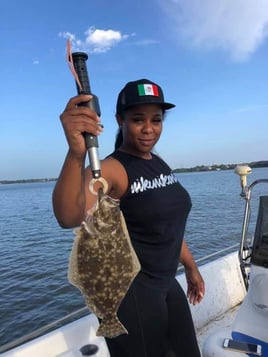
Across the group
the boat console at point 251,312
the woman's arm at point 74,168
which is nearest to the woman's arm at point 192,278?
the boat console at point 251,312

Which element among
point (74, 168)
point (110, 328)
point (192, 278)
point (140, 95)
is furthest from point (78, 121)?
point (192, 278)

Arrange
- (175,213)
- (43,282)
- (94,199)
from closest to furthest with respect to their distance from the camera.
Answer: (94,199) → (175,213) → (43,282)

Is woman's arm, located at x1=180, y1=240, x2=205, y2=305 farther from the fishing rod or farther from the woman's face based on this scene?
the fishing rod

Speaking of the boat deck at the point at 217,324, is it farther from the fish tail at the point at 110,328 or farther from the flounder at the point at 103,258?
the flounder at the point at 103,258

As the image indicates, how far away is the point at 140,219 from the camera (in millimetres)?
1963

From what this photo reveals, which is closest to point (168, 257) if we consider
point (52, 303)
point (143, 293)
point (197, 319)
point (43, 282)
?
point (143, 293)

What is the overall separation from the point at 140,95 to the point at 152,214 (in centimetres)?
68

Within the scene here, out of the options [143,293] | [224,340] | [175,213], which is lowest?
[224,340]

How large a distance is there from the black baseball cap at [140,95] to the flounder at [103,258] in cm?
72

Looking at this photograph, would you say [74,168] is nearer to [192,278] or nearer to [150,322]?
[150,322]

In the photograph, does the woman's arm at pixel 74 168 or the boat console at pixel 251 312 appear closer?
the woman's arm at pixel 74 168

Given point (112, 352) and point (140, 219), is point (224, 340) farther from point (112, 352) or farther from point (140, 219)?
point (140, 219)

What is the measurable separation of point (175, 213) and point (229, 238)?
42.4 feet

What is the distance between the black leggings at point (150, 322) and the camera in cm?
195
